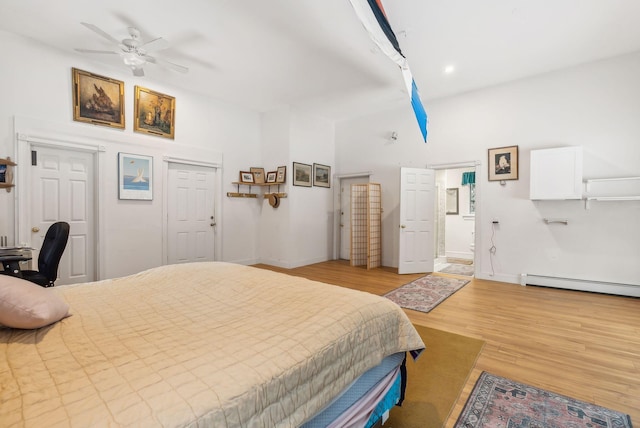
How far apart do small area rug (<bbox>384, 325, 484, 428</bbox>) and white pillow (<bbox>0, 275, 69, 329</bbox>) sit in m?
1.78

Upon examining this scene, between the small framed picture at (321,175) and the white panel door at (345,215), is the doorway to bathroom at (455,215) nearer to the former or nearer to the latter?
the white panel door at (345,215)

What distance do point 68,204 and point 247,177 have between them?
9.43ft

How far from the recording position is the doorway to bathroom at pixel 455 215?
7.24m

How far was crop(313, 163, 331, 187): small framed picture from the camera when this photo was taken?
641 centimetres

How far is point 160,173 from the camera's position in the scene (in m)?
4.71

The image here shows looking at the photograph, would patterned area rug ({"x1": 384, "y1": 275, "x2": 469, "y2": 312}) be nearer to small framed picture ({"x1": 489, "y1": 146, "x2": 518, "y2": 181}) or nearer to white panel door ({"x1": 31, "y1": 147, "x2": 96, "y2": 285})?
small framed picture ({"x1": 489, "y1": 146, "x2": 518, "y2": 181})

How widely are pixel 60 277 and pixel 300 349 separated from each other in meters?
4.48

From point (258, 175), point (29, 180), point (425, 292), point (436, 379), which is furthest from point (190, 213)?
point (436, 379)

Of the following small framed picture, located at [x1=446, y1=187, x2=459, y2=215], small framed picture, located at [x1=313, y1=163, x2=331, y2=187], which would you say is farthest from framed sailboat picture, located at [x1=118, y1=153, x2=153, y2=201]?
small framed picture, located at [x1=446, y1=187, x2=459, y2=215]

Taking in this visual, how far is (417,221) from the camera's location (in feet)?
18.1

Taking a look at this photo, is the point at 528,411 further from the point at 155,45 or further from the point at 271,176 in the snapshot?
the point at 271,176

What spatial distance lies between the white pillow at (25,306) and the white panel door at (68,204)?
3441mm

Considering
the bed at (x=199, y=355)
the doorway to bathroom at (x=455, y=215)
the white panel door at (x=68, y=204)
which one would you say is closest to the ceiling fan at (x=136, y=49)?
the white panel door at (x=68, y=204)

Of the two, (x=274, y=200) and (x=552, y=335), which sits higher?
(x=274, y=200)
